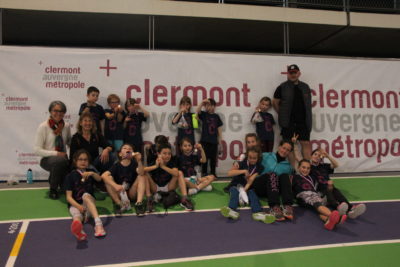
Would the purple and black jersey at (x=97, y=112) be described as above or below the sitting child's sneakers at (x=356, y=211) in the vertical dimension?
above

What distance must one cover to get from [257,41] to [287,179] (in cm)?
560

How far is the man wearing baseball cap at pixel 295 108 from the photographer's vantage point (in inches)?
244

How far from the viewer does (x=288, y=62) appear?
21.9 ft

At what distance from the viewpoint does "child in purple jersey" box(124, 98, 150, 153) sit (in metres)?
5.75

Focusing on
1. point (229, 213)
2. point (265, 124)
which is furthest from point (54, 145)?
point (265, 124)

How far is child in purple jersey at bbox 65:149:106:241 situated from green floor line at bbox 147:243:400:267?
1.30m

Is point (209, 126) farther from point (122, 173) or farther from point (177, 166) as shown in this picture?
point (122, 173)

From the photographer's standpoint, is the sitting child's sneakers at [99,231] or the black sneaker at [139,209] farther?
the black sneaker at [139,209]

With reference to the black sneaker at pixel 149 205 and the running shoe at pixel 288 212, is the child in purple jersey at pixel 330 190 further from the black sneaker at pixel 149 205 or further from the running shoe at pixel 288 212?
the black sneaker at pixel 149 205

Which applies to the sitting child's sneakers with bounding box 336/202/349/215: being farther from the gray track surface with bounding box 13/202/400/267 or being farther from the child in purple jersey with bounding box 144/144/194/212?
the child in purple jersey with bounding box 144/144/194/212

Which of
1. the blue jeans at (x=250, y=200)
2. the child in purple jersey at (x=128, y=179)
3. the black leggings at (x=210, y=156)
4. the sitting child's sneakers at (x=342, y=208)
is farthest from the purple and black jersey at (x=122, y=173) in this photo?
the sitting child's sneakers at (x=342, y=208)

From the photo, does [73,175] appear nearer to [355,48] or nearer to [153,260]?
[153,260]

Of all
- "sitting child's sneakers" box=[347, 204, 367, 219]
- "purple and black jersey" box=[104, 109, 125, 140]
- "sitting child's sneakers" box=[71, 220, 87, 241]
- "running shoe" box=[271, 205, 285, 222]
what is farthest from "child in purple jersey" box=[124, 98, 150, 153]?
"sitting child's sneakers" box=[347, 204, 367, 219]

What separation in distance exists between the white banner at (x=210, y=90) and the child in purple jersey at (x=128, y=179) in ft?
4.94
